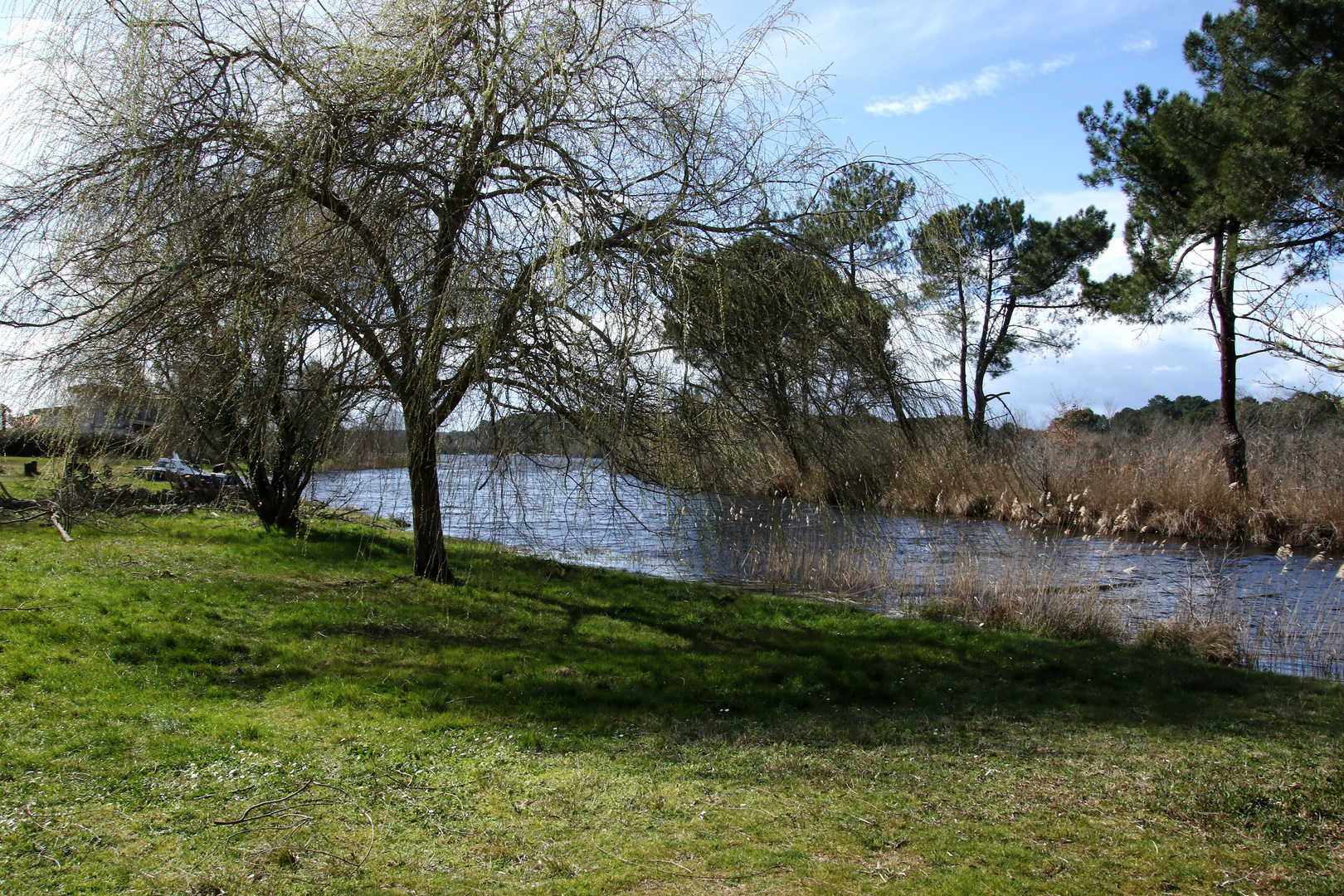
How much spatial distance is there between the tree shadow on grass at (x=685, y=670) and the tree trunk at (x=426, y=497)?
273 mm

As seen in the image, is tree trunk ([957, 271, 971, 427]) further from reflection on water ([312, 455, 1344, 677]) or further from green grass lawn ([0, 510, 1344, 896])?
green grass lawn ([0, 510, 1344, 896])

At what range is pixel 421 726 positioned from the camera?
5309mm

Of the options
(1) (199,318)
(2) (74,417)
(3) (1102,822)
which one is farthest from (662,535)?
(2) (74,417)

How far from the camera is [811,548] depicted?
12.0 m

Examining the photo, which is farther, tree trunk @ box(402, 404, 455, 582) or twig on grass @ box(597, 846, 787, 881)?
tree trunk @ box(402, 404, 455, 582)

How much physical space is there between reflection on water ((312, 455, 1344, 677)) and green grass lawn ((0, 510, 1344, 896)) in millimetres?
1058

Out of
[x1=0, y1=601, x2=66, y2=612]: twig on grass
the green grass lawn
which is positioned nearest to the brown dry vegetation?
the green grass lawn

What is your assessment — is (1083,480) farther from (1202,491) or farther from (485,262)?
(485,262)

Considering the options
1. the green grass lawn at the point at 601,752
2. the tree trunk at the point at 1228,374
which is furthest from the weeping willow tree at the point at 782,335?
the tree trunk at the point at 1228,374

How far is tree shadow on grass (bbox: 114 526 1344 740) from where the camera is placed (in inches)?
232

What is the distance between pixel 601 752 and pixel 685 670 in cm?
194

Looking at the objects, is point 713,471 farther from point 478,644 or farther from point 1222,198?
point 1222,198

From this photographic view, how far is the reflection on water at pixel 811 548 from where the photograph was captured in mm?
5555

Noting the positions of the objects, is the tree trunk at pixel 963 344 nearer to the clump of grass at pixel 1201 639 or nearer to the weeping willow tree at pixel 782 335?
the weeping willow tree at pixel 782 335
